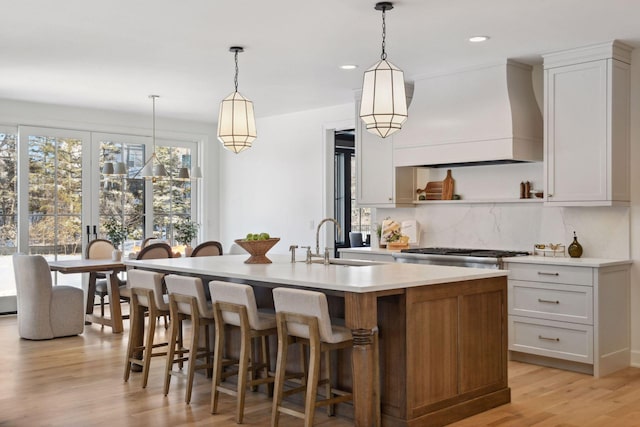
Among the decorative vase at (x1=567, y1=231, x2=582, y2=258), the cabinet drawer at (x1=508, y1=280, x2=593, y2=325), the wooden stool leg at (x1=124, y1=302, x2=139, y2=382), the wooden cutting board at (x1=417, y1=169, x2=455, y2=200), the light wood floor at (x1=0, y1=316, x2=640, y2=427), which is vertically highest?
the wooden cutting board at (x1=417, y1=169, x2=455, y2=200)

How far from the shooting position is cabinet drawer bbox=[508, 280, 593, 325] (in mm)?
5020

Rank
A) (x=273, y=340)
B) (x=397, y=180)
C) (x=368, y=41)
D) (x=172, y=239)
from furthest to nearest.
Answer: (x=172, y=239) < (x=397, y=180) < (x=368, y=41) < (x=273, y=340)

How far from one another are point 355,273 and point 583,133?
2479mm

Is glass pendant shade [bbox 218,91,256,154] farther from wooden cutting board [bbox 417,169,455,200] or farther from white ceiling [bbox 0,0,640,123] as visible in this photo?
wooden cutting board [bbox 417,169,455,200]

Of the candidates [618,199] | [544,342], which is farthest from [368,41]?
[544,342]

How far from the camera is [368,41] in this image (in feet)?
Answer: 16.8

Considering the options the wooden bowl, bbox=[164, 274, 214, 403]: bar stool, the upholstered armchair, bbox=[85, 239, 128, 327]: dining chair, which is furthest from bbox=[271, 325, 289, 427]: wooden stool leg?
bbox=[85, 239, 128, 327]: dining chair

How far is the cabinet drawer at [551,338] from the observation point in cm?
504

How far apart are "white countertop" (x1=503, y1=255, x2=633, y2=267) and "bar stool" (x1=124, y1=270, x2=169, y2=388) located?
2.78m

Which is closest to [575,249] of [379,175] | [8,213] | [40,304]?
[379,175]

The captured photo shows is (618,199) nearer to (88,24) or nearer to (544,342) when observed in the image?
(544,342)

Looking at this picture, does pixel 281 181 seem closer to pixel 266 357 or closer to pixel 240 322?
pixel 266 357

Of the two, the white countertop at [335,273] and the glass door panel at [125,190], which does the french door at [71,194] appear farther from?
the white countertop at [335,273]

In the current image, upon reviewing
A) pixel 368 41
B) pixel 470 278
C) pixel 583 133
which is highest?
pixel 368 41
